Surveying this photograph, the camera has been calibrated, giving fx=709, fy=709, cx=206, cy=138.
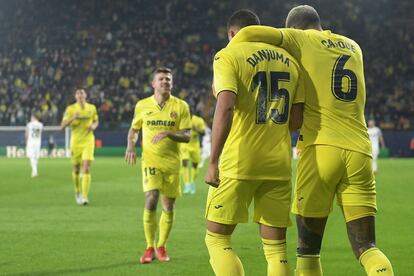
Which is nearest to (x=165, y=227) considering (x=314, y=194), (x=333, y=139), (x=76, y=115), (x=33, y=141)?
(x=314, y=194)

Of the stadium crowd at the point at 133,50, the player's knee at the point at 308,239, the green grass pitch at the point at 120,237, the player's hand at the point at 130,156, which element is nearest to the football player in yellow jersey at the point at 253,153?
the player's knee at the point at 308,239

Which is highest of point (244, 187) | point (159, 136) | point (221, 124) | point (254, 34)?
point (254, 34)

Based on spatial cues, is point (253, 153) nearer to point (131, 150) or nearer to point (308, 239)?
point (308, 239)

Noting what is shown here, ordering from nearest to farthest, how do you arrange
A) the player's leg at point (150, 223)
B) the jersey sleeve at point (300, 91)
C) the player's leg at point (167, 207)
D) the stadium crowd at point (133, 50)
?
the jersey sleeve at point (300, 91), the player's leg at point (150, 223), the player's leg at point (167, 207), the stadium crowd at point (133, 50)

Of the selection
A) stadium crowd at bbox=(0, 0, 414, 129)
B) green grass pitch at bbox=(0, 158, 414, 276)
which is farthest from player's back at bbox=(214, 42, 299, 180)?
Result: stadium crowd at bbox=(0, 0, 414, 129)

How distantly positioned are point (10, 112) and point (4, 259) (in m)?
35.2

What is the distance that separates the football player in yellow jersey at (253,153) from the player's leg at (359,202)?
487 millimetres

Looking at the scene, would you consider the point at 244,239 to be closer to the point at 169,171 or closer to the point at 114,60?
the point at 169,171

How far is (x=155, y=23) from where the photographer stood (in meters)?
47.0

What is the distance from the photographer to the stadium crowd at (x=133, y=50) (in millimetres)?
41781

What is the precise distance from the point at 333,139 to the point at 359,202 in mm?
511

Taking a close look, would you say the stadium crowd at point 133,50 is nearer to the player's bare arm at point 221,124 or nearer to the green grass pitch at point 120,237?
the green grass pitch at point 120,237

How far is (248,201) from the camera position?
5.11 meters

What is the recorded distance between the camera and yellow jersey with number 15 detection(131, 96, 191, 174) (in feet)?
28.6
